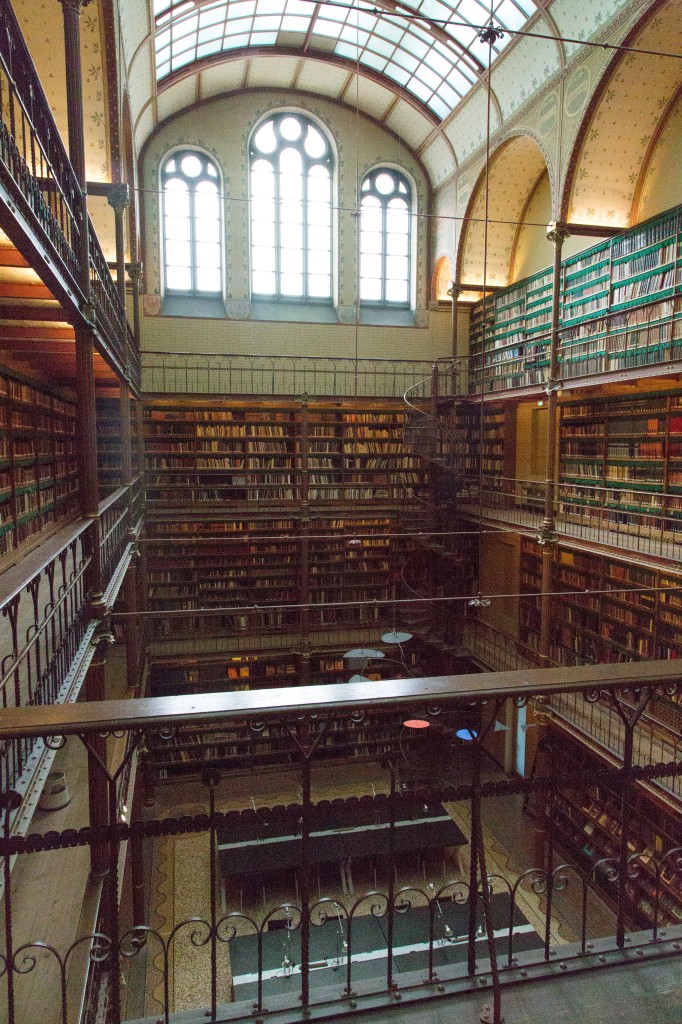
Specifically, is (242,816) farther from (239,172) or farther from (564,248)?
(239,172)

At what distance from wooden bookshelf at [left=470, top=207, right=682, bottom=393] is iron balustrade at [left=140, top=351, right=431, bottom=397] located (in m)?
1.46

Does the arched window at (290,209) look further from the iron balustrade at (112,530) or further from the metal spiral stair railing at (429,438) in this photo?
the iron balustrade at (112,530)

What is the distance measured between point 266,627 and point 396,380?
4.69m

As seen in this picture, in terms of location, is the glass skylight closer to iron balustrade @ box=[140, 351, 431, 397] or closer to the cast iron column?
the cast iron column

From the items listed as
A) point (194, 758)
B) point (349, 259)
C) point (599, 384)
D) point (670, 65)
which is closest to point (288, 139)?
point (349, 259)

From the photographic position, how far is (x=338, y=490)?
9961 millimetres

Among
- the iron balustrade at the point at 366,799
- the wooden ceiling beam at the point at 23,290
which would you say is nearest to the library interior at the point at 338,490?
the iron balustrade at the point at 366,799

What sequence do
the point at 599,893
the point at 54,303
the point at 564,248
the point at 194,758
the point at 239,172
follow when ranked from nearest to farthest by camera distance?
the point at 54,303, the point at 599,893, the point at 194,758, the point at 564,248, the point at 239,172

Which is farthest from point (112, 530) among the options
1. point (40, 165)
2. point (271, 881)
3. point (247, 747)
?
Answer: point (247, 747)

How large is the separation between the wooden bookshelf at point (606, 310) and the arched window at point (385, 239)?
197 cm

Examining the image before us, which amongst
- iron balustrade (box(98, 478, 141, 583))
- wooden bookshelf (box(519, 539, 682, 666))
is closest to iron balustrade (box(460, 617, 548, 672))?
wooden bookshelf (box(519, 539, 682, 666))

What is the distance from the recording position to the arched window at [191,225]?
10.5m

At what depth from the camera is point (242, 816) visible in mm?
1333

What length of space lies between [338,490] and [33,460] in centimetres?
479
